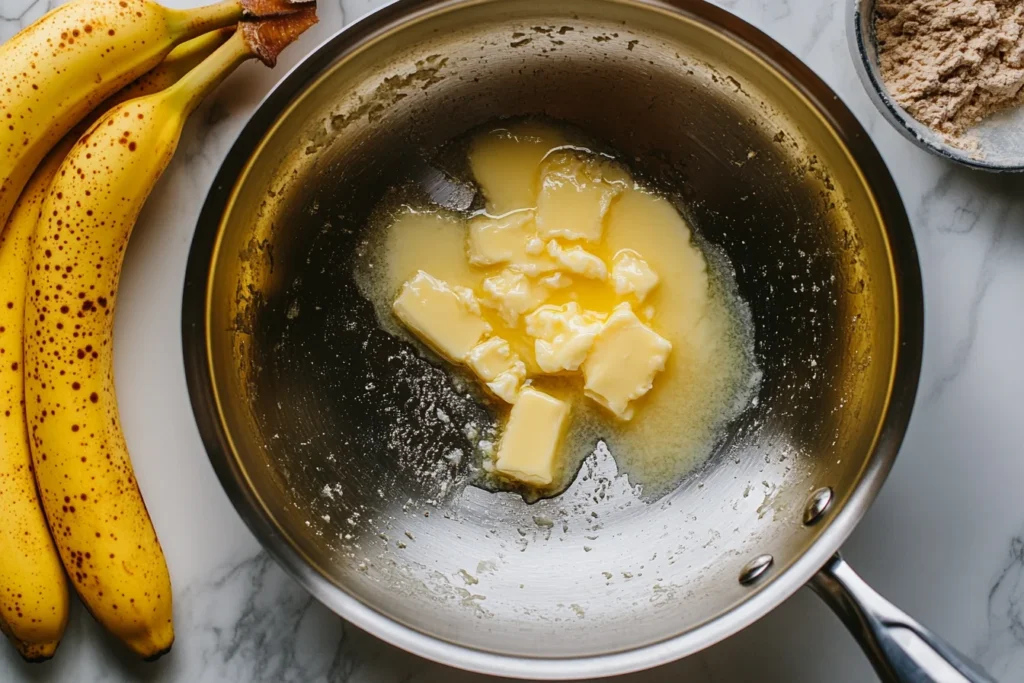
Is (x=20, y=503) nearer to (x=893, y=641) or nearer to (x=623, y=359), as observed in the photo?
(x=623, y=359)

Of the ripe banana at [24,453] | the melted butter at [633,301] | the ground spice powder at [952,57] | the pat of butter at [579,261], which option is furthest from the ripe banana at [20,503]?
the ground spice powder at [952,57]

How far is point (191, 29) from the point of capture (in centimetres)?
108

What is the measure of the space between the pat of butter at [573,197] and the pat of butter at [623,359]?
15cm

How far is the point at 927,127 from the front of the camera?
1104 mm

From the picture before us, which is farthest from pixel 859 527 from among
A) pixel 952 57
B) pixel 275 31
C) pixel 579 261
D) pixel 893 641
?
pixel 275 31

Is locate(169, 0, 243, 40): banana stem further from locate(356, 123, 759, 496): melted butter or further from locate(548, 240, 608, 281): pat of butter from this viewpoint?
locate(548, 240, 608, 281): pat of butter

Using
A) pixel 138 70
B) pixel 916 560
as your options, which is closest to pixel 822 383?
pixel 916 560

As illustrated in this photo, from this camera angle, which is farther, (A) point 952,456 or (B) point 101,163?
(A) point 952,456

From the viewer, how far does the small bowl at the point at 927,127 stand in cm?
108

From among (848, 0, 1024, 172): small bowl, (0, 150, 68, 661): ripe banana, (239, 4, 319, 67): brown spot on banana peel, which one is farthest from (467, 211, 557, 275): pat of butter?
(0, 150, 68, 661): ripe banana

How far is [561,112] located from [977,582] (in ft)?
3.16

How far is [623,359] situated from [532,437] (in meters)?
0.18

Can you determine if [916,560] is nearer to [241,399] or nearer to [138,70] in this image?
[241,399]

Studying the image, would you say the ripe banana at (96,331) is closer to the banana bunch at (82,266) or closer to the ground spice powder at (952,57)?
the banana bunch at (82,266)
